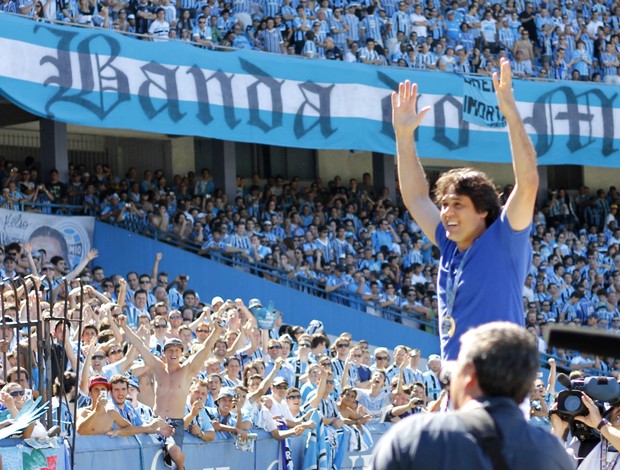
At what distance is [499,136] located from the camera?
2348 cm

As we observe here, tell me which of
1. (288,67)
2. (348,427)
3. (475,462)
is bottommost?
(348,427)

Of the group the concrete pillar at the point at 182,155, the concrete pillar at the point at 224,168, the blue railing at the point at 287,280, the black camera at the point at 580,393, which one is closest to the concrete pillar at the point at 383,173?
the concrete pillar at the point at 224,168

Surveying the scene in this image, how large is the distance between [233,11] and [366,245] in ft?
15.8

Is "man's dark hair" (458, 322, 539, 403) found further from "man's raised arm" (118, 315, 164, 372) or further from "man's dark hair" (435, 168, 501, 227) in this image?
"man's raised arm" (118, 315, 164, 372)

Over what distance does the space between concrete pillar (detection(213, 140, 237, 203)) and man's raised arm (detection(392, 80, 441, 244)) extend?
17870 millimetres

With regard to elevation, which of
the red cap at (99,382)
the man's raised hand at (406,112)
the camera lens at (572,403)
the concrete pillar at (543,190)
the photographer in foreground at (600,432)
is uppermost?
the man's raised hand at (406,112)

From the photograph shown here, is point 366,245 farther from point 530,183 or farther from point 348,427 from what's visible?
point 530,183

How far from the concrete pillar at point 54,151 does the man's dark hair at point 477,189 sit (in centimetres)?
1660

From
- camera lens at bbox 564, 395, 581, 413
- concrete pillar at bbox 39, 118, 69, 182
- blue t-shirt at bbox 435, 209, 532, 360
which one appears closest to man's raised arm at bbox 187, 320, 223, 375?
camera lens at bbox 564, 395, 581, 413

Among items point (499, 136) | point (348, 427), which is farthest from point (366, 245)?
point (348, 427)

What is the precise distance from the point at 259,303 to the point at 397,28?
9808 mm

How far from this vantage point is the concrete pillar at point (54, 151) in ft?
66.6

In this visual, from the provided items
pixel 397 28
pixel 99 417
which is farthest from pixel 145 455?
pixel 397 28

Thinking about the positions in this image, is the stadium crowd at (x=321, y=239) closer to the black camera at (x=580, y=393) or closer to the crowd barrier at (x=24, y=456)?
the crowd barrier at (x=24, y=456)
